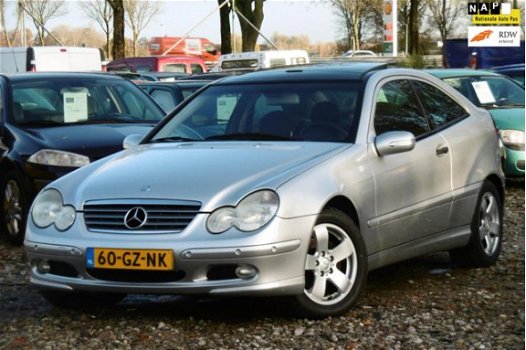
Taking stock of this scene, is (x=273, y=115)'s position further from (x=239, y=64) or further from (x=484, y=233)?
(x=239, y=64)

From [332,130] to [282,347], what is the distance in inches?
65.2

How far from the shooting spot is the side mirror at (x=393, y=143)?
6172mm

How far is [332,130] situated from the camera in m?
6.34

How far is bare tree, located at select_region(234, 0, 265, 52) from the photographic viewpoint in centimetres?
3744

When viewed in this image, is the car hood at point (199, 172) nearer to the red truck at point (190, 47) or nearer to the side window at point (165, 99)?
the side window at point (165, 99)

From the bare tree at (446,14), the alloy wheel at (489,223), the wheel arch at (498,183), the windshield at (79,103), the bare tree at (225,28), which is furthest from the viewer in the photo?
the bare tree at (446,14)

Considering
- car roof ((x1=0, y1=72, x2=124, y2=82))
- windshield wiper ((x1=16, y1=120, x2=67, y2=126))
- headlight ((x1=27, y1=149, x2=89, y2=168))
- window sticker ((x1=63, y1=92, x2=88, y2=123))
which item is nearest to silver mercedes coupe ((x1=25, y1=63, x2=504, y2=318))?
headlight ((x1=27, y1=149, x2=89, y2=168))

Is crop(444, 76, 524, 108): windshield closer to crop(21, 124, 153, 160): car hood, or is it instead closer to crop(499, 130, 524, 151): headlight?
crop(499, 130, 524, 151): headlight

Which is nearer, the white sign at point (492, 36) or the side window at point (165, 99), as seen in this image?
the side window at point (165, 99)

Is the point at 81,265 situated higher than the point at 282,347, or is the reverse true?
the point at 81,265

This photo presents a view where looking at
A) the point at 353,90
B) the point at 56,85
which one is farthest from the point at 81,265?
the point at 56,85

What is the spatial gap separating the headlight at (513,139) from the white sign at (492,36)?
40.4ft

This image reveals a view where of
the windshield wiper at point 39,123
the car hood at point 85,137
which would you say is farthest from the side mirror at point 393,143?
the windshield wiper at point 39,123

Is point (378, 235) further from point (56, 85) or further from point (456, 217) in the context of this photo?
point (56, 85)
